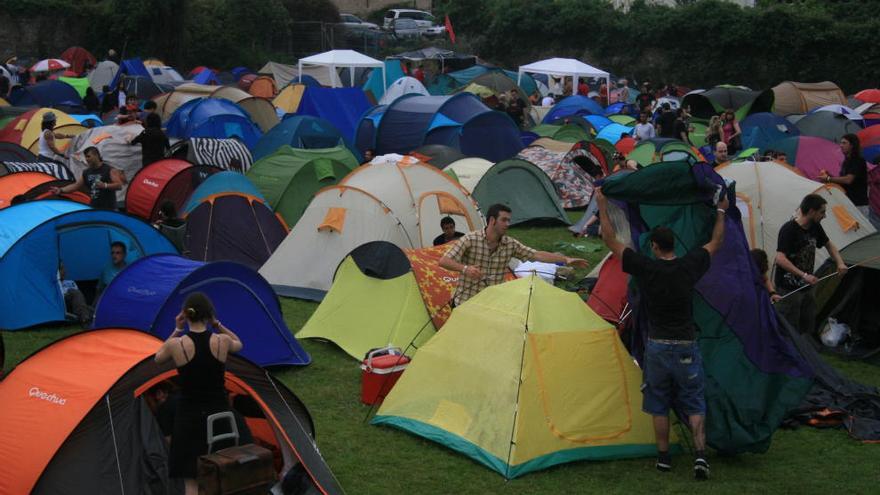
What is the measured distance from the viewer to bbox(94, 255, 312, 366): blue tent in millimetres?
8836

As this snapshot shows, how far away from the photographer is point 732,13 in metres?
38.8

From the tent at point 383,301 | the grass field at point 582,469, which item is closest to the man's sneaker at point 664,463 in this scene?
the grass field at point 582,469

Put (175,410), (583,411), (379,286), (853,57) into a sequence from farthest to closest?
(853,57) → (379,286) → (583,411) → (175,410)

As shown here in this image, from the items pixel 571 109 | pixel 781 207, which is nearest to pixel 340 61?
pixel 571 109

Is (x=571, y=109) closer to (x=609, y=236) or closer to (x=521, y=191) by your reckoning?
(x=521, y=191)

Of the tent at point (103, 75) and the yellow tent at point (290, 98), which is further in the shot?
the tent at point (103, 75)

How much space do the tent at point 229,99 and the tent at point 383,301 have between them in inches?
545

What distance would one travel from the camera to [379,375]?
823 centimetres

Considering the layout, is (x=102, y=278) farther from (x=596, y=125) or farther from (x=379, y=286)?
(x=596, y=125)

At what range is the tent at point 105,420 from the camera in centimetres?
602

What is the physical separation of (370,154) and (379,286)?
805 cm

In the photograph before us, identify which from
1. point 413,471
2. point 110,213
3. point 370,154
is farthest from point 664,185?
point 370,154

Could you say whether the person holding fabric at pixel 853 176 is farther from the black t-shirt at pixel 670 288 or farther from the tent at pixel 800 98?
the tent at pixel 800 98

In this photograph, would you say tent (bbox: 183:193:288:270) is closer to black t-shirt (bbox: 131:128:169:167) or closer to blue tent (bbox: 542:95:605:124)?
black t-shirt (bbox: 131:128:169:167)
